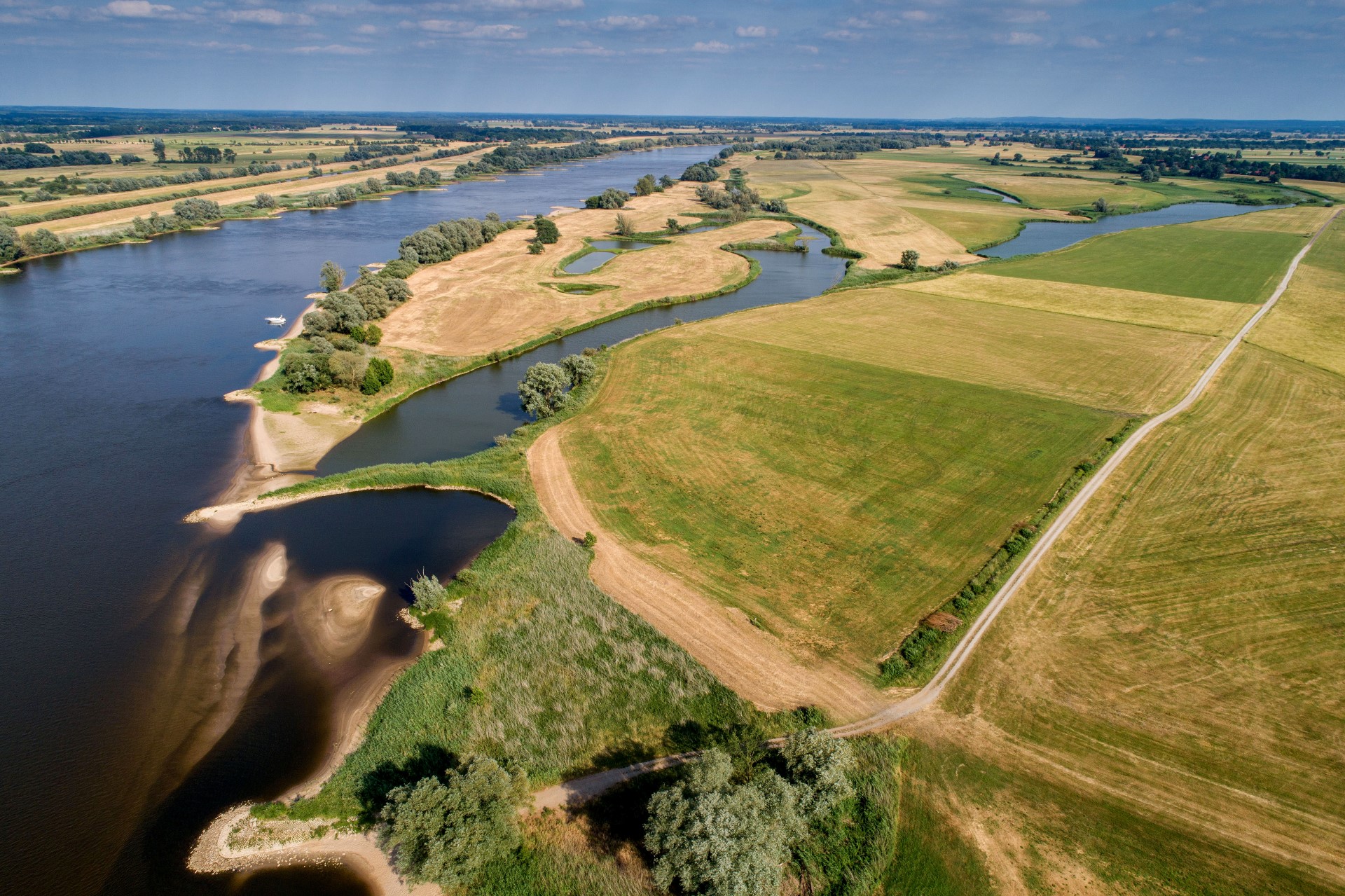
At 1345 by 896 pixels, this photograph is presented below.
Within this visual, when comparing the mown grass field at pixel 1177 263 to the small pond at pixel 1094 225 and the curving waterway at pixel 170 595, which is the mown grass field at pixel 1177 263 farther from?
the curving waterway at pixel 170 595

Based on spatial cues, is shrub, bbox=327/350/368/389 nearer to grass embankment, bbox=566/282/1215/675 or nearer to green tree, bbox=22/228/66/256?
grass embankment, bbox=566/282/1215/675

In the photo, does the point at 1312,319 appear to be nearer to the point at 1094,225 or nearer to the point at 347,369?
the point at 1094,225

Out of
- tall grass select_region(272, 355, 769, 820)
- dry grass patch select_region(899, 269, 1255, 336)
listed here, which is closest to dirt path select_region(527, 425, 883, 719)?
tall grass select_region(272, 355, 769, 820)

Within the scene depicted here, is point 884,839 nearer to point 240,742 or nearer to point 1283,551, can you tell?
point 240,742

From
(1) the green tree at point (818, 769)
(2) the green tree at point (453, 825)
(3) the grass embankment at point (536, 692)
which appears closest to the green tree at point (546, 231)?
(3) the grass embankment at point (536, 692)

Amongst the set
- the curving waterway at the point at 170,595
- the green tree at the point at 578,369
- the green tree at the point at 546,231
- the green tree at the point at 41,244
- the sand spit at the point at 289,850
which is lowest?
the sand spit at the point at 289,850
